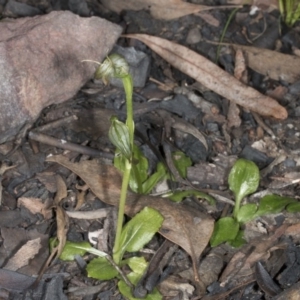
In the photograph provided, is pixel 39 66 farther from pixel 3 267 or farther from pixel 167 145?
pixel 3 267

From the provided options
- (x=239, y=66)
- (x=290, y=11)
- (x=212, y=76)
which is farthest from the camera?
(x=290, y=11)

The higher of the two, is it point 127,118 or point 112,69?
point 112,69

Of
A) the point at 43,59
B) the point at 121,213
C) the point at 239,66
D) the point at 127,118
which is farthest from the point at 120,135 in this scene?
the point at 239,66

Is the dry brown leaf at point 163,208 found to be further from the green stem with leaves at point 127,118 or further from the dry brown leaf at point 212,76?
the dry brown leaf at point 212,76

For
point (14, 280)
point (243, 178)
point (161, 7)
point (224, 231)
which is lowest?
point (14, 280)

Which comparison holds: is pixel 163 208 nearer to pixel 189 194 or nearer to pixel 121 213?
pixel 189 194

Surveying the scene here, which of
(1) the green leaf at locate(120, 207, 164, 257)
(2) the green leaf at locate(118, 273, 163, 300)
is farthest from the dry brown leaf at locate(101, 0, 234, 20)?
(2) the green leaf at locate(118, 273, 163, 300)

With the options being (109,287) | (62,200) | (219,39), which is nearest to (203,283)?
(109,287)
